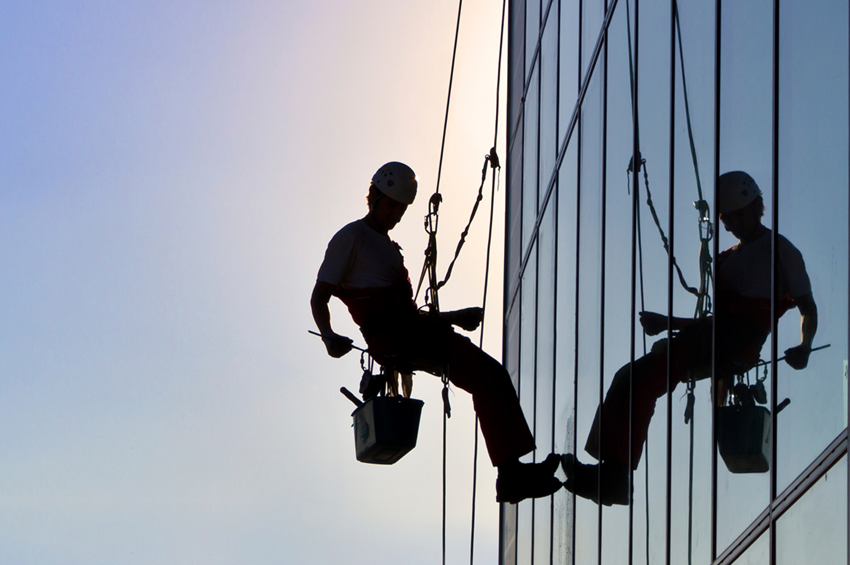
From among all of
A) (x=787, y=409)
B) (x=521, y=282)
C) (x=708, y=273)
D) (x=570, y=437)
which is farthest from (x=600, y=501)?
(x=521, y=282)

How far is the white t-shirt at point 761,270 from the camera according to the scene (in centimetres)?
442

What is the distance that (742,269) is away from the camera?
5086 mm

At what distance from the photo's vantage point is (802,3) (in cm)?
441

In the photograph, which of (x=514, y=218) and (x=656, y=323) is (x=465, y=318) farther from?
(x=514, y=218)

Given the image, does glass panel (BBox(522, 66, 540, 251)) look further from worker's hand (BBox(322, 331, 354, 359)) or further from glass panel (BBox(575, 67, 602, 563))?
worker's hand (BBox(322, 331, 354, 359))

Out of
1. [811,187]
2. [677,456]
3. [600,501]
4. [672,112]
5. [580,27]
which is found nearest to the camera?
[811,187]

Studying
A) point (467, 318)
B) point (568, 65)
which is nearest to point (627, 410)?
point (467, 318)

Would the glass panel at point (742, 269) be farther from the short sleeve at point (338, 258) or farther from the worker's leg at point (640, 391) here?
the short sleeve at point (338, 258)

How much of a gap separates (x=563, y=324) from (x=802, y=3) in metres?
6.05

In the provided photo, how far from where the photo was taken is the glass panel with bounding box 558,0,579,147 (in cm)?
1049

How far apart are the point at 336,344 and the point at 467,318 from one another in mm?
1115

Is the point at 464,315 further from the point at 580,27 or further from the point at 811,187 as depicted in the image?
the point at 811,187

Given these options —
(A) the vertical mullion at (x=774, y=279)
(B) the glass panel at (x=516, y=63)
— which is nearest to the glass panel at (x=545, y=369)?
(B) the glass panel at (x=516, y=63)

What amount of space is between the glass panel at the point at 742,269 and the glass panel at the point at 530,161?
797 cm
